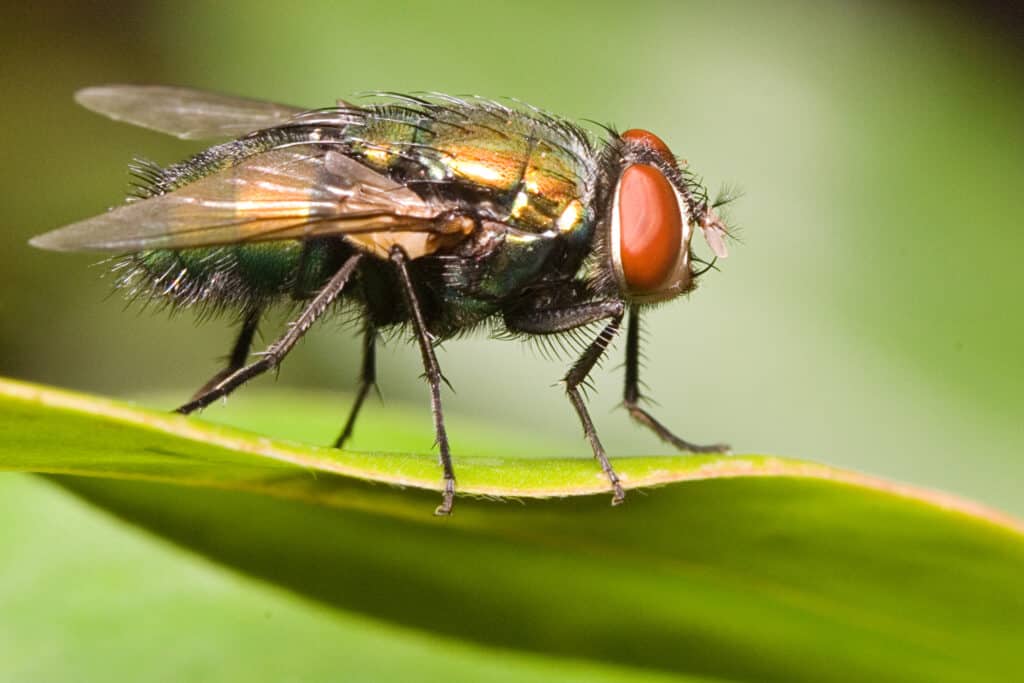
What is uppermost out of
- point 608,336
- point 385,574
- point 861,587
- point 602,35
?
point 602,35

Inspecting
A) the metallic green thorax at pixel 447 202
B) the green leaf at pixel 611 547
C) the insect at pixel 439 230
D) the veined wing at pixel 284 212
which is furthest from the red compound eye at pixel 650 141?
the green leaf at pixel 611 547

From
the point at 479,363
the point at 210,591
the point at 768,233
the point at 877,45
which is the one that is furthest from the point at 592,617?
the point at 877,45

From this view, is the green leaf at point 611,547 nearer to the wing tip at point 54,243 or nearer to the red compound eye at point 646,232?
the wing tip at point 54,243

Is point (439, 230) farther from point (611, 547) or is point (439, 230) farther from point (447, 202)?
point (611, 547)

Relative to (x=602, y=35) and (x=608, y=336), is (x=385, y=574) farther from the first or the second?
(x=602, y=35)

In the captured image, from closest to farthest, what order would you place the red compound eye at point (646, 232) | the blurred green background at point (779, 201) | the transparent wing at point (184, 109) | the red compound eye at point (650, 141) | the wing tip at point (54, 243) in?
the wing tip at point (54, 243), the red compound eye at point (646, 232), the red compound eye at point (650, 141), the transparent wing at point (184, 109), the blurred green background at point (779, 201)

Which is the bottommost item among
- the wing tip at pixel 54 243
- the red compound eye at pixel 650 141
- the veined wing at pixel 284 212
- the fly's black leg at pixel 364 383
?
→ the fly's black leg at pixel 364 383

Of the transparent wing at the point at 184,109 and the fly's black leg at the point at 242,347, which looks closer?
the fly's black leg at the point at 242,347

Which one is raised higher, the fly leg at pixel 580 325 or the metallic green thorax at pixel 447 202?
the metallic green thorax at pixel 447 202
